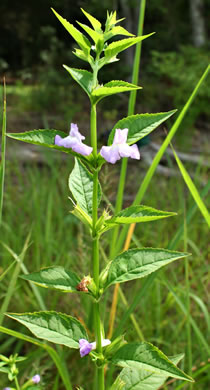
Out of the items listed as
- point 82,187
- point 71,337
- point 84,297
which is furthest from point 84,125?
point 71,337

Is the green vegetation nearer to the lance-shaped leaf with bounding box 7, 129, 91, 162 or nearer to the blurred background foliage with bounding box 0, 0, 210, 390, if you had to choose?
the blurred background foliage with bounding box 0, 0, 210, 390

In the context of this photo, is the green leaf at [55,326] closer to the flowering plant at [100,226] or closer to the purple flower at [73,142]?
the flowering plant at [100,226]

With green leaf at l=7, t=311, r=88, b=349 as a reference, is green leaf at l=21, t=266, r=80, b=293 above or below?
above

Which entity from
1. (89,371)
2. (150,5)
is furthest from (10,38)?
(89,371)

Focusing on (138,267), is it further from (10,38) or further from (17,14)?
(10,38)

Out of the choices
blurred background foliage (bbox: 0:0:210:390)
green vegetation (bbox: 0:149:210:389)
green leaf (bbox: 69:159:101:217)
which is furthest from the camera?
blurred background foliage (bbox: 0:0:210:390)

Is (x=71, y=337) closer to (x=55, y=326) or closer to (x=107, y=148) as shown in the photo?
(x=55, y=326)

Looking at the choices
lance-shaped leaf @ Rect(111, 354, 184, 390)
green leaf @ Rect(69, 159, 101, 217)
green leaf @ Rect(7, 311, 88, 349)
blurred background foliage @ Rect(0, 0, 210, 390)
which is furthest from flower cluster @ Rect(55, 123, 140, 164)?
blurred background foliage @ Rect(0, 0, 210, 390)
